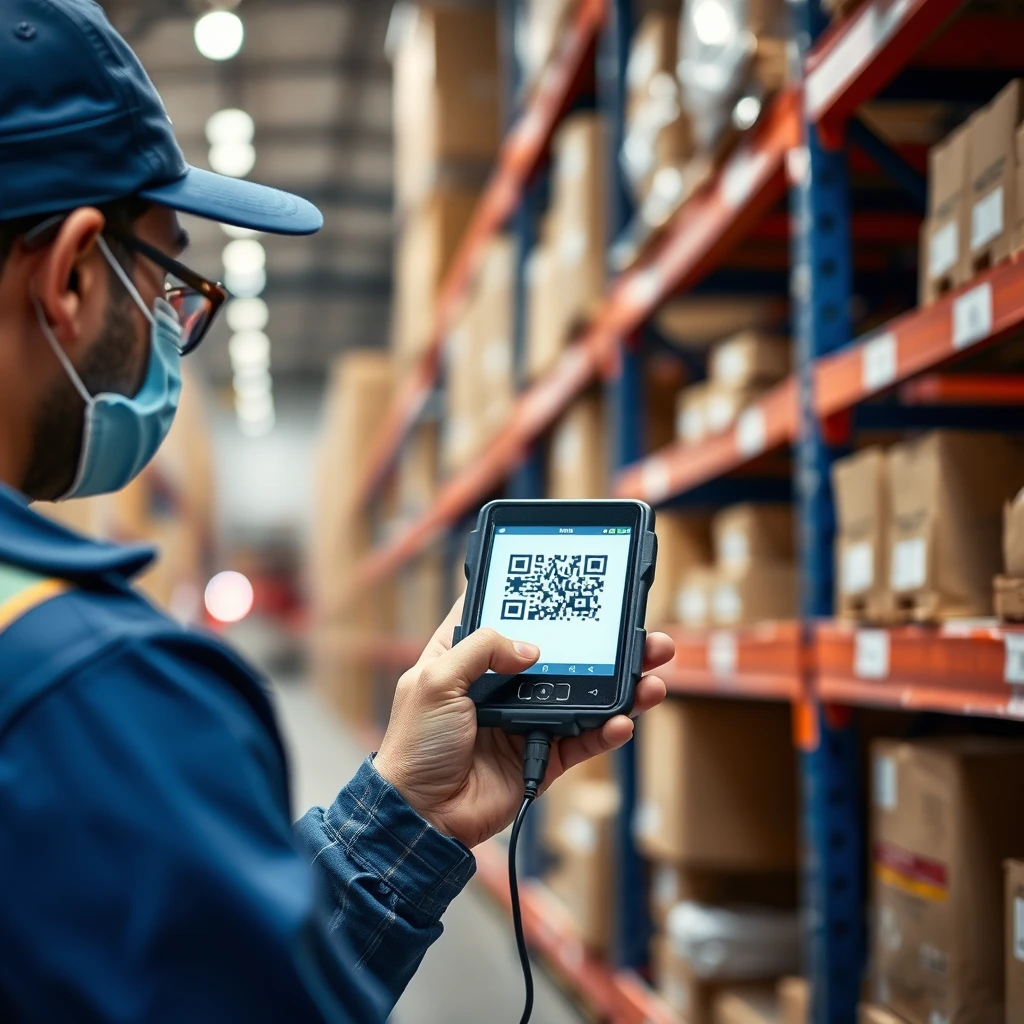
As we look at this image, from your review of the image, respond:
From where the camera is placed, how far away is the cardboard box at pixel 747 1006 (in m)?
2.59

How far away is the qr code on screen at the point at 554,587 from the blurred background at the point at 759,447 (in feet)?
1.71

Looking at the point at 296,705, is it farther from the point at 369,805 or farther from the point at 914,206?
the point at 369,805

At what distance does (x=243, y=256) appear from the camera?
15617 millimetres

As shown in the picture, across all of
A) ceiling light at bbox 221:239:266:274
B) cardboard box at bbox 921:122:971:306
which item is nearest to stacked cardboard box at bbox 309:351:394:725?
ceiling light at bbox 221:239:266:274

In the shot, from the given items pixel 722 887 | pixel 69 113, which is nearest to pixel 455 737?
pixel 69 113

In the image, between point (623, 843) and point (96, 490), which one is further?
point (623, 843)

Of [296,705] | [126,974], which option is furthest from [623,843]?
[296,705]

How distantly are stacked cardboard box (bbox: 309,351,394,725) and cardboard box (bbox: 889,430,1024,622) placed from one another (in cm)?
918

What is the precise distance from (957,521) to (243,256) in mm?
14627

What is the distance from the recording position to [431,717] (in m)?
1.30

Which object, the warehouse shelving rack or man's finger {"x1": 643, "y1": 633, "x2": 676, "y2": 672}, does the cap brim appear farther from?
the warehouse shelving rack

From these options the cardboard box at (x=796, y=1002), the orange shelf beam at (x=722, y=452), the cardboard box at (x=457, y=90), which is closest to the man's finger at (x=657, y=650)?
the orange shelf beam at (x=722, y=452)

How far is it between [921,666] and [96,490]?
3.83 feet

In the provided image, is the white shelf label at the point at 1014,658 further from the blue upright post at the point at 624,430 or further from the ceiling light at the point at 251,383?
the ceiling light at the point at 251,383
